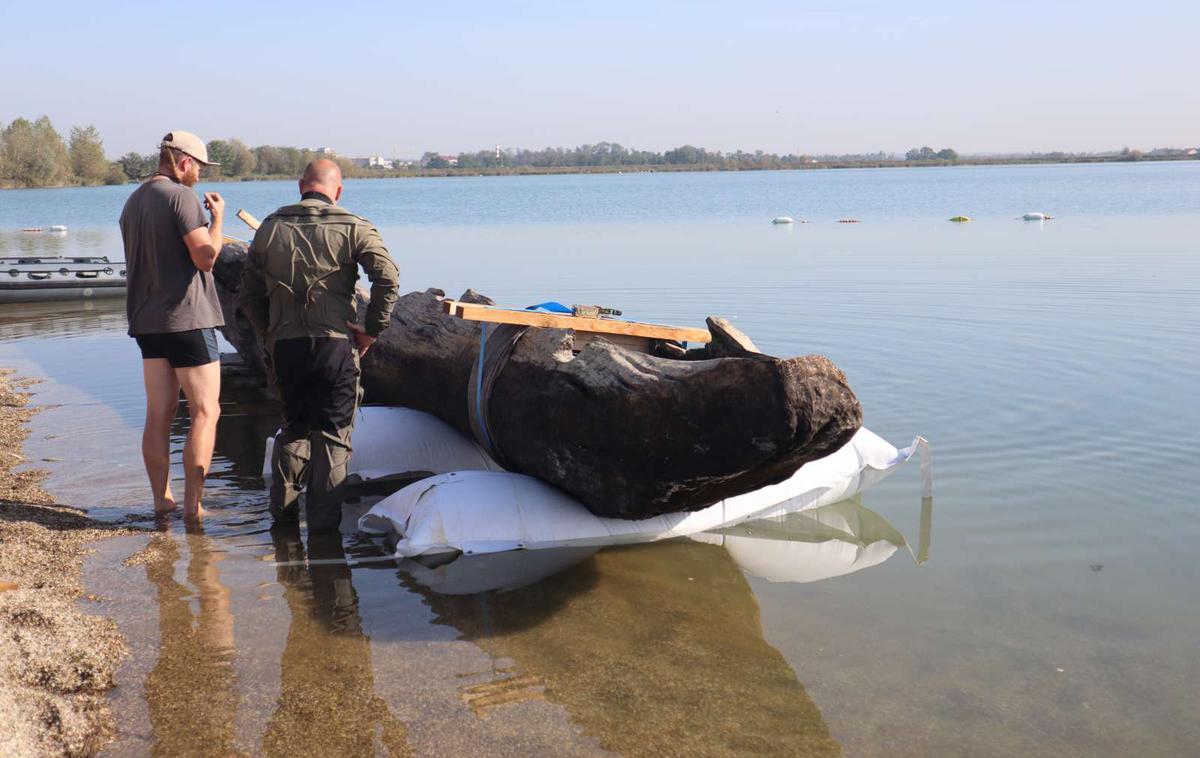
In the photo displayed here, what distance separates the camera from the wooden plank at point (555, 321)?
605cm

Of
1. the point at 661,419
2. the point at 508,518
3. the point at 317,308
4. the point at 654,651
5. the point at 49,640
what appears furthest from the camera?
the point at 508,518

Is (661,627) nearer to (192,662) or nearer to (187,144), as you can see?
(192,662)

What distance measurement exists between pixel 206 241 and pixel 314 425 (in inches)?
46.4

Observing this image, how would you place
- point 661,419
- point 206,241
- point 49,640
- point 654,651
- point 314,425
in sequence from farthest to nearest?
point 314,425 < point 206,241 < point 661,419 < point 654,651 < point 49,640

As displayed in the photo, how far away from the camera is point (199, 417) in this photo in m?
6.18

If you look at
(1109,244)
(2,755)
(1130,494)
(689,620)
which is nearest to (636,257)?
(1109,244)

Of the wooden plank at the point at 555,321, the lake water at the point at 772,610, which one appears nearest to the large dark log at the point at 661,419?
the wooden plank at the point at 555,321

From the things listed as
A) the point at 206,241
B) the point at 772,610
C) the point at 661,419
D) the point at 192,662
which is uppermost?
the point at 206,241

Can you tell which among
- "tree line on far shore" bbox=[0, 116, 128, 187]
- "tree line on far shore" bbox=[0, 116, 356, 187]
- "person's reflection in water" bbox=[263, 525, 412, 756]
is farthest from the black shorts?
"tree line on far shore" bbox=[0, 116, 128, 187]

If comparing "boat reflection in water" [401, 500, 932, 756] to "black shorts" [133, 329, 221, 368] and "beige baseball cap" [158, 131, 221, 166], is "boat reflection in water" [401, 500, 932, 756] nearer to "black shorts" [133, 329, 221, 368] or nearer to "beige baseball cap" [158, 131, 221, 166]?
"black shorts" [133, 329, 221, 368]

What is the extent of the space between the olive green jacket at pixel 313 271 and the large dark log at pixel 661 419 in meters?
0.97

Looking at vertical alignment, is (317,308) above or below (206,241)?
below

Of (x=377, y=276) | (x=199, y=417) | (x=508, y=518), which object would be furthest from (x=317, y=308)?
(x=508, y=518)

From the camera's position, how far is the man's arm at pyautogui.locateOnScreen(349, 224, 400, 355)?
5.93m
